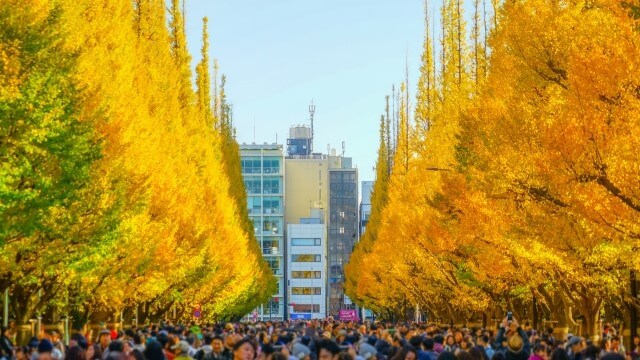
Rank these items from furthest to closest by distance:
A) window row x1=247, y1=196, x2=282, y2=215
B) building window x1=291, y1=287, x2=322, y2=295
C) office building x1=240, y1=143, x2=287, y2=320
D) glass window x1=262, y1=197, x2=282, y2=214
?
glass window x1=262, y1=197, x2=282, y2=214 < window row x1=247, y1=196, x2=282, y2=215 < office building x1=240, y1=143, x2=287, y2=320 < building window x1=291, y1=287, x2=322, y2=295

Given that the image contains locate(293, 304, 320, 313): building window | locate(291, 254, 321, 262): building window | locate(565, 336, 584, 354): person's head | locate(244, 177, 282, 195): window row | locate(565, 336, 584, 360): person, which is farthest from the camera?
locate(244, 177, 282, 195): window row

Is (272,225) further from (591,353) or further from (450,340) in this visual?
(591,353)

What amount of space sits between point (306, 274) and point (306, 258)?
246 centimetres

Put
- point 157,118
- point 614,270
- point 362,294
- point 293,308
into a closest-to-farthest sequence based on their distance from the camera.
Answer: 1. point 614,270
2. point 157,118
3. point 362,294
4. point 293,308

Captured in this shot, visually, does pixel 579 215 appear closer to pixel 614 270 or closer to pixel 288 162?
pixel 614 270

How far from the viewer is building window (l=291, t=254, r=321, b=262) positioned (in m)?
178

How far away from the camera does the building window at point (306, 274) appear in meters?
178

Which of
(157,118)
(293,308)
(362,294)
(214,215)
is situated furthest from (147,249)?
(293,308)

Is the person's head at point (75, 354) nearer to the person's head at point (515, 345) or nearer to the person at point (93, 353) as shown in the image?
the person at point (93, 353)

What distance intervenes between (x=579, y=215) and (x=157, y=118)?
2755 cm

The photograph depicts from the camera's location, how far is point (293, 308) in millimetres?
177000

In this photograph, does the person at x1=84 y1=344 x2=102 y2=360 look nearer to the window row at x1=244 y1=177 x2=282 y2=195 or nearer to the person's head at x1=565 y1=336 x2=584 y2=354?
the person's head at x1=565 y1=336 x2=584 y2=354

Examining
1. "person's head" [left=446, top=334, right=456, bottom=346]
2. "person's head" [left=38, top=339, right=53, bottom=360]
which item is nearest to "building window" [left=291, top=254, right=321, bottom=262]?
"person's head" [left=446, top=334, right=456, bottom=346]

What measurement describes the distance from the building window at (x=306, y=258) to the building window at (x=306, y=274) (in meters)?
1.95
